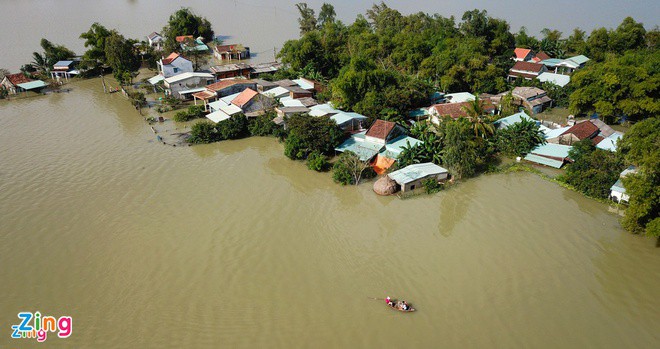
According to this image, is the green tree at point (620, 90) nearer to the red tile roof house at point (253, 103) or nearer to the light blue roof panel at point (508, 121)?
the light blue roof panel at point (508, 121)

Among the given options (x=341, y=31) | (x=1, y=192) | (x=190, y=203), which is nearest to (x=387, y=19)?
(x=341, y=31)

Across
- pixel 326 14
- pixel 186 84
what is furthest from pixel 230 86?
pixel 326 14

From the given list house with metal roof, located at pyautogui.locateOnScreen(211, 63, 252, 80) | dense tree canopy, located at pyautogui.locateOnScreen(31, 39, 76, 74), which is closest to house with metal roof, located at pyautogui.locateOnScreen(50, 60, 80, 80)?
dense tree canopy, located at pyautogui.locateOnScreen(31, 39, 76, 74)

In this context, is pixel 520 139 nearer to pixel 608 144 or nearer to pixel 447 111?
pixel 608 144

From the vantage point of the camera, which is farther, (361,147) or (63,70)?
(63,70)

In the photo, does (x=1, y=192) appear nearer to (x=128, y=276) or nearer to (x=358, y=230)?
(x=128, y=276)

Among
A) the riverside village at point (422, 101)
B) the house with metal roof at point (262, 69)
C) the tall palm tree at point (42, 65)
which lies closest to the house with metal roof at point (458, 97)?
the riverside village at point (422, 101)
